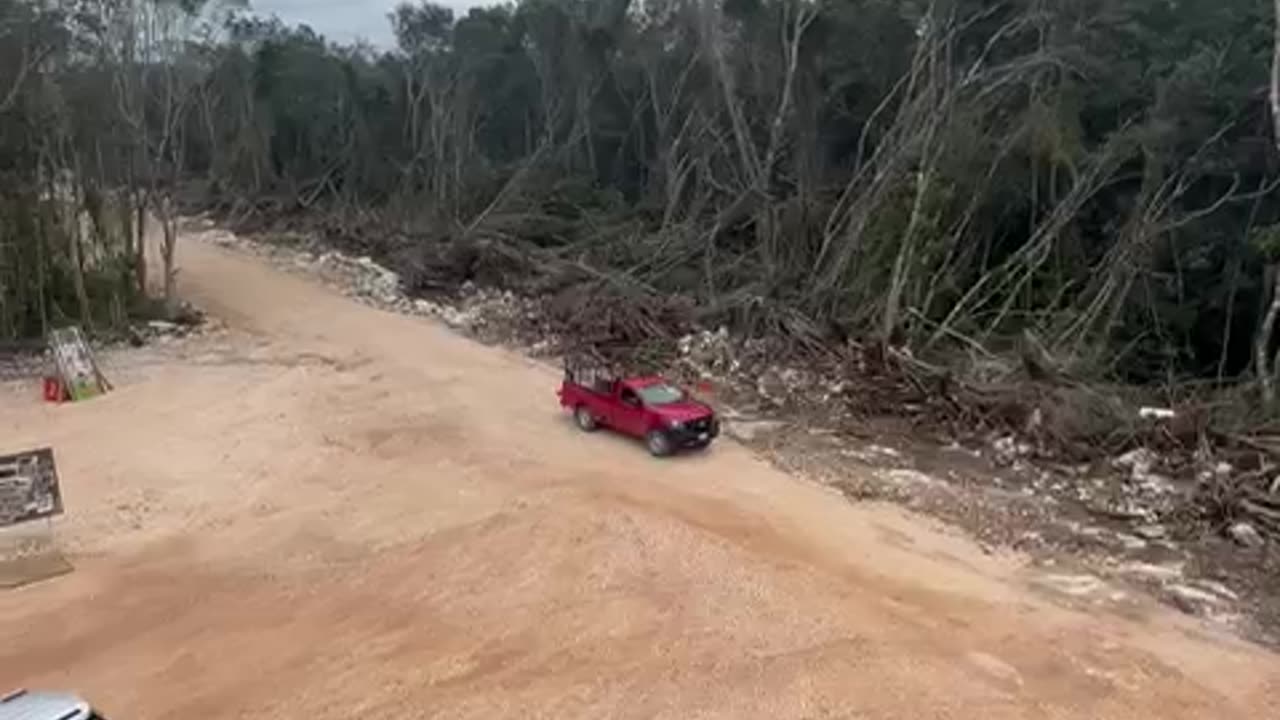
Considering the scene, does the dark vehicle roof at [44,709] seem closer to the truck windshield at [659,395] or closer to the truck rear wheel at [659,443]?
the truck rear wheel at [659,443]

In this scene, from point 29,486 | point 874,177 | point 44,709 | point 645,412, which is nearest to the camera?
point 44,709

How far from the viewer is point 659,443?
1739 centimetres

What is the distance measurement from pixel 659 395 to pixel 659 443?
0.85m

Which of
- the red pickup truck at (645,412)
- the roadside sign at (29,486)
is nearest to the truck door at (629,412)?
the red pickup truck at (645,412)

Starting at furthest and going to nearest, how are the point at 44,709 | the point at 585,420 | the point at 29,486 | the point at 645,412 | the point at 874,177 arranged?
the point at 874,177 < the point at 585,420 < the point at 645,412 < the point at 29,486 < the point at 44,709

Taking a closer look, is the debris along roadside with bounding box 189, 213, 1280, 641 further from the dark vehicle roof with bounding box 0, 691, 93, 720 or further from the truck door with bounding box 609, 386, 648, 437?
the dark vehicle roof with bounding box 0, 691, 93, 720

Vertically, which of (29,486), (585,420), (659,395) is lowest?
(585,420)

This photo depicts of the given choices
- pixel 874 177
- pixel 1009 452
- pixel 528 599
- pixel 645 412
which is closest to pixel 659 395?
pixel 645 412

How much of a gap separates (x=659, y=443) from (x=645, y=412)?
0.53 m

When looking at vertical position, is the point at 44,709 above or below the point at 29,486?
above

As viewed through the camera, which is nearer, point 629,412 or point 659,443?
point 659,443

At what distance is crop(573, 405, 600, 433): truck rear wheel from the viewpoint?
18.7 m

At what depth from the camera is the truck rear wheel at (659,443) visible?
682 inches

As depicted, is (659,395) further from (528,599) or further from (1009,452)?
(528,599)
